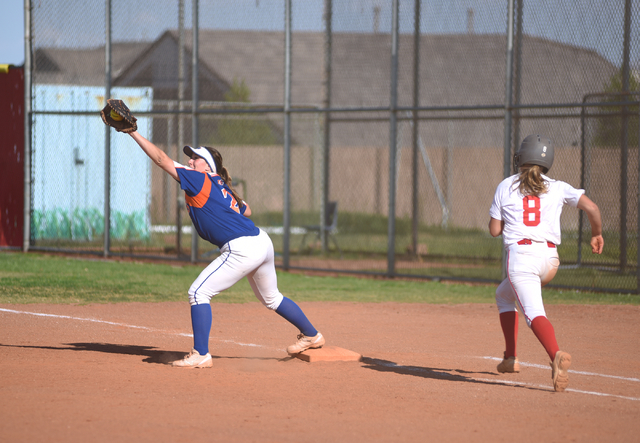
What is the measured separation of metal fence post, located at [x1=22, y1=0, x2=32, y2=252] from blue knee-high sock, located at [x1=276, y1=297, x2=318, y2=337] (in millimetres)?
10415

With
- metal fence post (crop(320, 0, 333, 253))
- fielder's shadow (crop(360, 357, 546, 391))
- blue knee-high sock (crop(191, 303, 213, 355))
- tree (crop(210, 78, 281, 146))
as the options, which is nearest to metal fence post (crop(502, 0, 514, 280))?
metal fence post (crop(320, 0, 333, 253))

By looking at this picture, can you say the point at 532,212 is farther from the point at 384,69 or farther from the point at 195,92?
the point at 384,69

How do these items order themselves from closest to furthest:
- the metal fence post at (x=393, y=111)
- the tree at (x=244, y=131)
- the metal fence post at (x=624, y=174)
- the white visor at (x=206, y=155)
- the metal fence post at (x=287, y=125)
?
the white visor at (x=206, y=155) → the metal fence post at (x=624, y=174) → the metal fence post at (x=393, y=111) → the metal fence post at (x=287, y=125) → the tree at (x=244, y=131)

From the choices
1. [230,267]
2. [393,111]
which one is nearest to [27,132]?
[393,111]

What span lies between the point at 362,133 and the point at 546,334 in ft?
48.9

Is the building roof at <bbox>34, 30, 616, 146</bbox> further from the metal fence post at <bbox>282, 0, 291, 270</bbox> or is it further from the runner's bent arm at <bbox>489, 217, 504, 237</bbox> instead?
the runner's bent arm at <bbox>489, 217, 504, 237</bbox>

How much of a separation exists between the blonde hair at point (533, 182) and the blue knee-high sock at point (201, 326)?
7.84ft

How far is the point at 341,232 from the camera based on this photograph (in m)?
15.6

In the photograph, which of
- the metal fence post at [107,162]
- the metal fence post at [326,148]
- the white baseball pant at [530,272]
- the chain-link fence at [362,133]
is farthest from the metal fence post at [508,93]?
the metal fence post at [107,162]

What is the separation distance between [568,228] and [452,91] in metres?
9.16

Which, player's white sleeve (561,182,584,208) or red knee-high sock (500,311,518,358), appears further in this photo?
red knee-high sock (500,311,518,358)

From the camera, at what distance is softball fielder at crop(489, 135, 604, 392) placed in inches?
198

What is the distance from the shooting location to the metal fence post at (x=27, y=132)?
14680 millimetres

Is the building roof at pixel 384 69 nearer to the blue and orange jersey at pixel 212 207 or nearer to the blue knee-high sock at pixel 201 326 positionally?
the blue and orange jersey at pixel 212 207
